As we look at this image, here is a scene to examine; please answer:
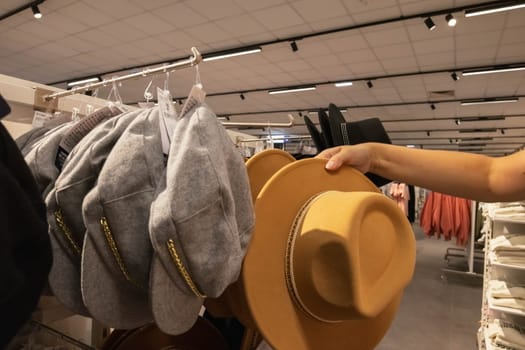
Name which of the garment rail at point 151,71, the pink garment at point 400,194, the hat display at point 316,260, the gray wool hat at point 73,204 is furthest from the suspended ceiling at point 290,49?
the gray wool hat at point 73,204

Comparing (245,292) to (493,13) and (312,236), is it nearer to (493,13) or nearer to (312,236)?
(312,236)

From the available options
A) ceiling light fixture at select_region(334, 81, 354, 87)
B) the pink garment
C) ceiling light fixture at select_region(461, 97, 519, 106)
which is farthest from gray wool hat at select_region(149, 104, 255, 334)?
ceiling light fixture at select_region(461, 97, 519, 106)

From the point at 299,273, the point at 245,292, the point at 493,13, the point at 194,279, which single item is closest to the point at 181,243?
the point at 194,279

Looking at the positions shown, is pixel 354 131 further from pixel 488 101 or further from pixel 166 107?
pixel 488 101

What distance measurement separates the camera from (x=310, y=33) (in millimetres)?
4891

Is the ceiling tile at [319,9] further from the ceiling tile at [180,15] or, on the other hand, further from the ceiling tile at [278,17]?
the ceiling tile at [180,15]

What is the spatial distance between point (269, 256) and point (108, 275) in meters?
0.26

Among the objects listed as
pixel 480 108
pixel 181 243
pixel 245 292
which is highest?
pixel 480 108

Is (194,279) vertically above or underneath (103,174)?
underneath

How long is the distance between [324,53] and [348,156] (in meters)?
5.16

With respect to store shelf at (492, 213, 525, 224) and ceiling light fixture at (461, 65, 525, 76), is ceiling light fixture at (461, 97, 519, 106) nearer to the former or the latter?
ceiling light fixture at (461, 65, 525, 76)

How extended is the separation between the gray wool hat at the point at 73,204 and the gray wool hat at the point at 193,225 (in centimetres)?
12

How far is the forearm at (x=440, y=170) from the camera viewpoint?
1.02m

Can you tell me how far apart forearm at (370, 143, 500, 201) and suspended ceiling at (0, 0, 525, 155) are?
9.27ft
